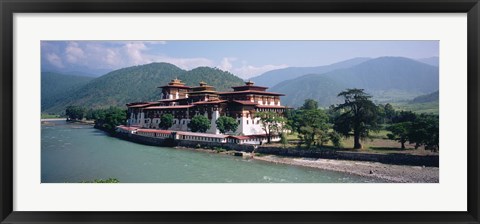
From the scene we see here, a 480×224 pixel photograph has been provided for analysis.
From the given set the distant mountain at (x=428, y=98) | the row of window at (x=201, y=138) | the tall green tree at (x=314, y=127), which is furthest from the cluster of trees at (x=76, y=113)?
the distant mountain at (x=428, y=98)

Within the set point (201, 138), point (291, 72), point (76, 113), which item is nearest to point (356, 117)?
point (291, 72)

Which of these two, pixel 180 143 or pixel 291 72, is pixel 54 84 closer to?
pixel 291 72

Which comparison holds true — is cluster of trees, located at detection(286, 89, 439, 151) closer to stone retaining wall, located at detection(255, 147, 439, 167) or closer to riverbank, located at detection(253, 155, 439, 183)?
stone retaining wall, located at detection(255, 147, 439, 167)

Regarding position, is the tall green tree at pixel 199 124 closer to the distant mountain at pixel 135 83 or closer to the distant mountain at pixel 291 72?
the distant mountain at pixel 135 83

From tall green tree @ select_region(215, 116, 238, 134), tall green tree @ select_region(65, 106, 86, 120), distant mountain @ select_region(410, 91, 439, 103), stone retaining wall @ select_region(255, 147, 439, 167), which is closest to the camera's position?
distant mountain @ select_region(410, 91, 439, 103)

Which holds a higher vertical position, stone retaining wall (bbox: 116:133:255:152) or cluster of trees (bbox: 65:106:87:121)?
cluster of trees (bbox: 65:106:87:121)

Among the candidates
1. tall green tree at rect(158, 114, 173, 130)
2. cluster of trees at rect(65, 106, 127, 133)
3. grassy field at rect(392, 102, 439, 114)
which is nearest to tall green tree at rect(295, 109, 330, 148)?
grassy field at rect(392, 102, 439, 114)
